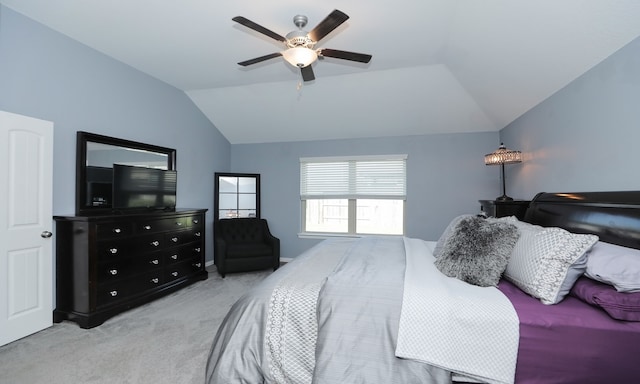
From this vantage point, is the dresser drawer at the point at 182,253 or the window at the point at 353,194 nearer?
the dresser drawer at the point at 182,253

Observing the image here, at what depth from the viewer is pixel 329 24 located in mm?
1908

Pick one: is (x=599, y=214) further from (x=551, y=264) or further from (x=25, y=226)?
(x=25, y=226)

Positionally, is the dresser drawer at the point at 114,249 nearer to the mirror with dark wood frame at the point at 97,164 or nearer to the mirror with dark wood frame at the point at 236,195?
the mirror with dark wood frame at the point at 97,164

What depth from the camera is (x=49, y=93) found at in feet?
8.95

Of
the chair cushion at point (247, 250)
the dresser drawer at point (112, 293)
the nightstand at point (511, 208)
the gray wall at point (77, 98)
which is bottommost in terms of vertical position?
the dresser drawer at point (112, 293)

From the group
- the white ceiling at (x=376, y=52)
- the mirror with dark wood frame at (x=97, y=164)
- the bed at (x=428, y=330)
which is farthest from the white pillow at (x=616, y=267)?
the mirror with dark wood frame at (x=97, y=164)

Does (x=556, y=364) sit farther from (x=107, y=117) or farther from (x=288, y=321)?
(x=107, y=117)

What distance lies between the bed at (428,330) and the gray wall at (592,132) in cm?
36

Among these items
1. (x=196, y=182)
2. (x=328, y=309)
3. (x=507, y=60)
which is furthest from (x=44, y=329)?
(x=507, y=60)

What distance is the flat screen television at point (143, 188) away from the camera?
3.17 m

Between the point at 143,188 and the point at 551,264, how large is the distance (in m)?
4.00

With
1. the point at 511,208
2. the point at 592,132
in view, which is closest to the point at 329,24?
the point at 592,132

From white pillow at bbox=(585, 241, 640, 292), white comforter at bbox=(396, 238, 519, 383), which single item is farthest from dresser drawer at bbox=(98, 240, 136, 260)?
white pillow at bbox=(585, 241, 640, 292)

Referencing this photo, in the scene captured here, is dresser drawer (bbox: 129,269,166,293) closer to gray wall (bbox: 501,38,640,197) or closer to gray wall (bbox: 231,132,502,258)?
gray wall (bbox: 231,132,502,258)
